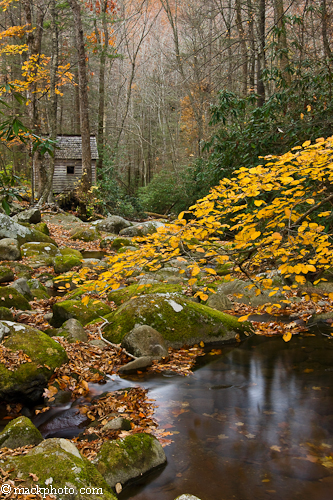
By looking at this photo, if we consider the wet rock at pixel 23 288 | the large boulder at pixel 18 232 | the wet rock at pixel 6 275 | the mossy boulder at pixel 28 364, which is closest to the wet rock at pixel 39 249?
the large boulder at pixel 18 232

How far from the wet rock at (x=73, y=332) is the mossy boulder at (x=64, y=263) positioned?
13.0 ft

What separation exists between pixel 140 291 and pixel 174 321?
4.70 feet

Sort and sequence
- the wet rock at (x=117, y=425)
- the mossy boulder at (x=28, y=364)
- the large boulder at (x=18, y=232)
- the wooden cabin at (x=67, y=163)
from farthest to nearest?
the wooden cabin at (x=67, y=163) < the large boulder at (x=18, y=232) < the mossy boulder at (x=28, y=364) < the wet rock at (x=117, y=425)

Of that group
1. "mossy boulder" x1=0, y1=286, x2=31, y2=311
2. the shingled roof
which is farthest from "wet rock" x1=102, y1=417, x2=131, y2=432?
the shingled roof

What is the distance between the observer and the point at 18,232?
11.2 meters

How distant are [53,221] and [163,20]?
2067cm

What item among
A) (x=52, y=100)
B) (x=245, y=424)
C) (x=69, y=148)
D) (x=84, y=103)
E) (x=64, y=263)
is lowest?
(x=245, y=424)

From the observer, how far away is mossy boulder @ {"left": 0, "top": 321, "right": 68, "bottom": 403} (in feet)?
12.9

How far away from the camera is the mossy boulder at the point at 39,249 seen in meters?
10.4

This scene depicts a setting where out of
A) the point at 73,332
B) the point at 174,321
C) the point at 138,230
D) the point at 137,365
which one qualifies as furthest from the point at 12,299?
the point at 138,230

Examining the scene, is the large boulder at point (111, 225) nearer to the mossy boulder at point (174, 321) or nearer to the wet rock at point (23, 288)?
the wet rock at point (23, 288)

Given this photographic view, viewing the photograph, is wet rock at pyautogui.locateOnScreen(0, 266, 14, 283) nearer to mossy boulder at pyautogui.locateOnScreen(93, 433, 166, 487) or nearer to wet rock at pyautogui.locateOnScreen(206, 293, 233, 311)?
wet rock at pyautogui.locateOnScreen(206, 293, 233, 311)

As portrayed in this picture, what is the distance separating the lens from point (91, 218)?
17.7 m

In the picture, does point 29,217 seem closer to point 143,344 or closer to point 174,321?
point 174,321
